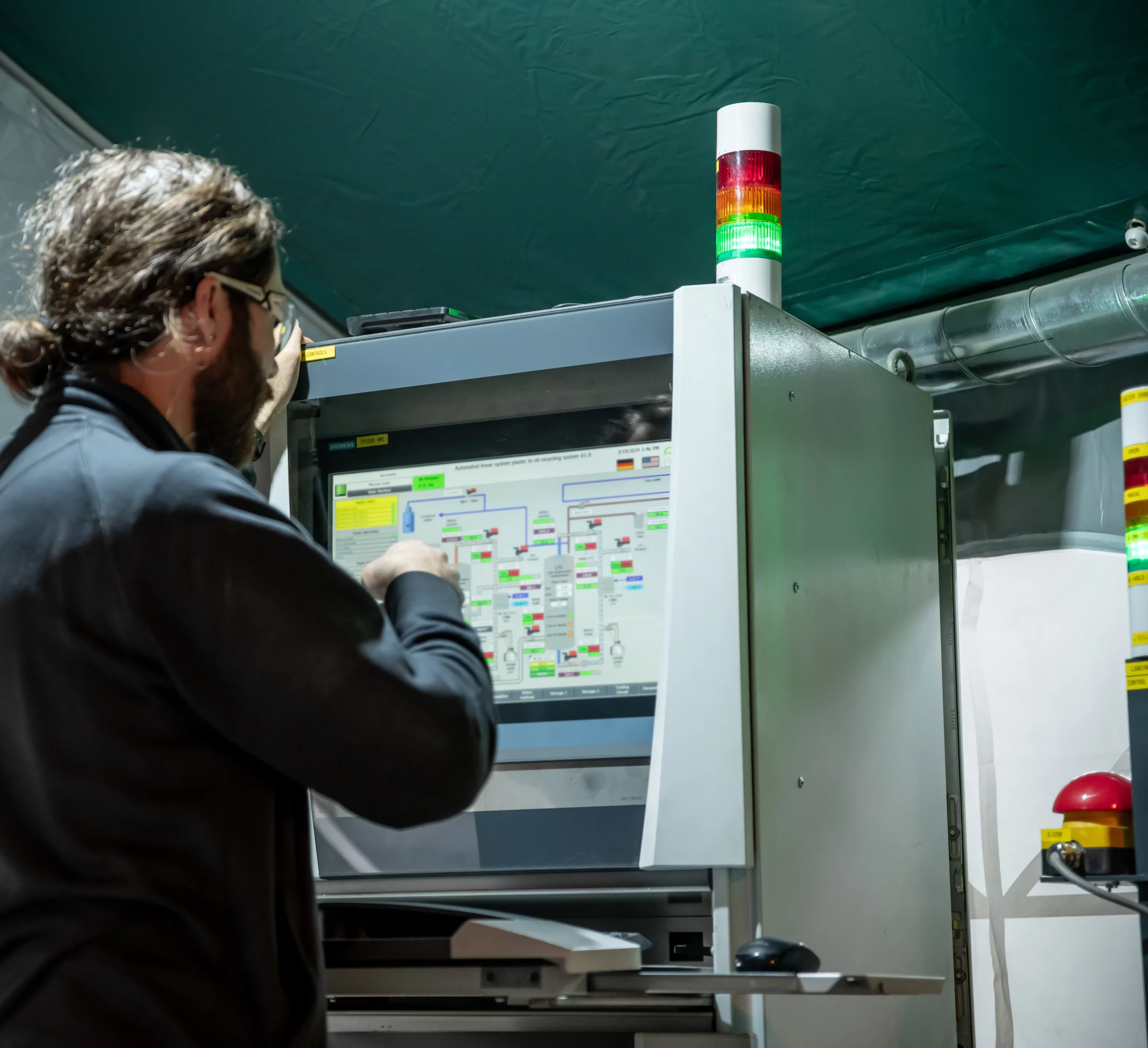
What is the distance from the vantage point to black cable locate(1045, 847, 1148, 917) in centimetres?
191

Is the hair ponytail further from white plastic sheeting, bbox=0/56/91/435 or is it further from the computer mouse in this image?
white plastic sheeting, bbox=0/56/91/435

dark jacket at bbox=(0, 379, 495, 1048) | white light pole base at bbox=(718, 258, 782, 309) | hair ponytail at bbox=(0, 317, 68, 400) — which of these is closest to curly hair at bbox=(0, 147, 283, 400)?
hair ponytail at bbox=(0, 317, 68, 400)

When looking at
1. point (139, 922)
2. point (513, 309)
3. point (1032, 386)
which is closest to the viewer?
point (139, 922)

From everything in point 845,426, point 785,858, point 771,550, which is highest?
point 845,426

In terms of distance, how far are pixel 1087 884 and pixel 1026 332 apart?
104 cm

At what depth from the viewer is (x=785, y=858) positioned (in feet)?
4.61

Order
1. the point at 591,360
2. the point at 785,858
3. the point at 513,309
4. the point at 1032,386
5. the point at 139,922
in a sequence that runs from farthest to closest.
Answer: the point at 513,309 → the point at 1032,386 → the point at 591,360 → the point at 785,858 → the point at 139,922

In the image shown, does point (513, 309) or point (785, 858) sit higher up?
point (513, 309)

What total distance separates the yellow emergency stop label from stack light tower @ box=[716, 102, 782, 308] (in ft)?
2.84

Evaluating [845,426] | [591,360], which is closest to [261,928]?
[591,360]

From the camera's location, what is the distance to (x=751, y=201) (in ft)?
5.69

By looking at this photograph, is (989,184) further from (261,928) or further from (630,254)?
(261,928)

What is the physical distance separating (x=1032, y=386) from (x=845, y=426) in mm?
1176

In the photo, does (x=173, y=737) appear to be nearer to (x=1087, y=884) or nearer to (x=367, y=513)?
(x=367, y=513)
